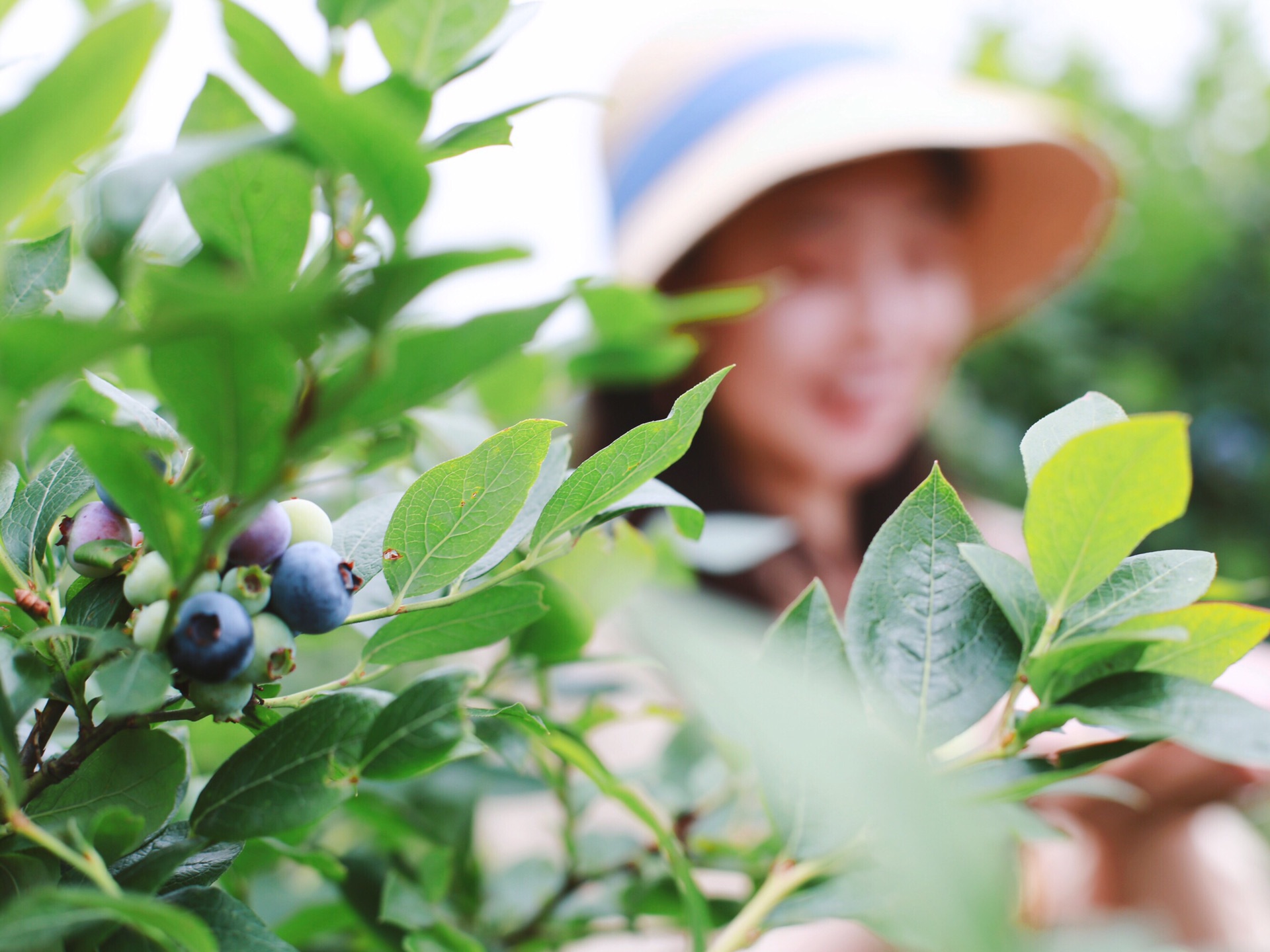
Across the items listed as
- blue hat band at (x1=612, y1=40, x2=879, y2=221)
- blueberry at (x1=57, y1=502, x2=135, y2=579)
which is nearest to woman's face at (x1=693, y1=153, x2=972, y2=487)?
blue hat band at (x1=612, y1=40, x2=879, y2=221)

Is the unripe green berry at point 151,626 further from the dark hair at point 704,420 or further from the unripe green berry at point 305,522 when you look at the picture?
the dark hair at point 704,420

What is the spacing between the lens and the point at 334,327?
216 mm

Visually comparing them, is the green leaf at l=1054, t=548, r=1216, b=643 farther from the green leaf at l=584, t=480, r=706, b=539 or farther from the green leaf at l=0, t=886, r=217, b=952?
the green leaf at l=0, t=886, r=217, b=952

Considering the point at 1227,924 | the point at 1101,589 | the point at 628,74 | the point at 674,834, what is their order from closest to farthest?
1. the point at 1101,589
2. the point at 674,834
3. the point at 1227,924
4. the point at 628,74

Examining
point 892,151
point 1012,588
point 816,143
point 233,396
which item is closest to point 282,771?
point 233,396

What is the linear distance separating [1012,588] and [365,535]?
0.76 feet

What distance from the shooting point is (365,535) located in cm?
35

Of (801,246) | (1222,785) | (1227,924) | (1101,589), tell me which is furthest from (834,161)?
(1101,589)

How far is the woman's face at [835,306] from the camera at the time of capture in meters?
2.13

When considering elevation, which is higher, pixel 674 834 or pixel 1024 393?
pixel 674 834

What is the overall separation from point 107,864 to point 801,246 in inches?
84.3

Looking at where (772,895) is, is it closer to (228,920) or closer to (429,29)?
(228,920)

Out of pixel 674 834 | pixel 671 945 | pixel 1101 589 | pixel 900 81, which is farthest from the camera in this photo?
pixel 900 81

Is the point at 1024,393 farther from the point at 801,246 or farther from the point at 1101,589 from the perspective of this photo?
the point at 1101,589
